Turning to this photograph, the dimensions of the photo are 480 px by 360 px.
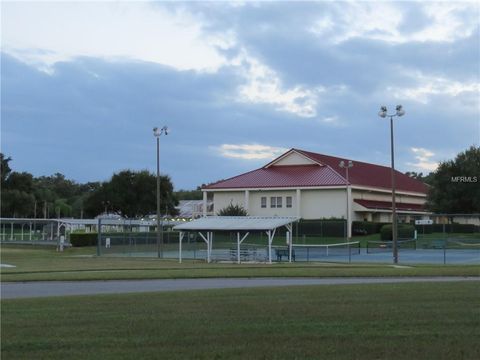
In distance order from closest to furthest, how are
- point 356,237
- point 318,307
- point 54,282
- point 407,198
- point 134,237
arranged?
point 318,307 < point 54,282 < point 134,237 < point 356,237 < point 407,198

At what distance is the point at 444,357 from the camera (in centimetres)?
745

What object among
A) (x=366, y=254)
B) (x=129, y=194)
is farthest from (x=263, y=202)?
(x=366, y=254)

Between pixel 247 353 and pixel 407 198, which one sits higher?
pixel 407 198

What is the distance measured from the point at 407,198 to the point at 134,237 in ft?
161

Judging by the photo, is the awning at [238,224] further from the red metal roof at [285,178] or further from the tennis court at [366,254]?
the red metal roof at [285,178]

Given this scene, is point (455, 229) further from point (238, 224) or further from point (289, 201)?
point (289, 201)

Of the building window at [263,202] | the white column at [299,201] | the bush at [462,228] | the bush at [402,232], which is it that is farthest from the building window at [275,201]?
the bush at [462,228]

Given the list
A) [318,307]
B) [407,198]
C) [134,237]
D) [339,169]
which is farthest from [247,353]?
[407,198]

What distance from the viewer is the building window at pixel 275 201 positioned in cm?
7731

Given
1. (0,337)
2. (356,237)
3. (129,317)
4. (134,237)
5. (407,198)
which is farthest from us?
(407,198)

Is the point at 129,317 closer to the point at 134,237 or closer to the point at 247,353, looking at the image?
the point at 247,353

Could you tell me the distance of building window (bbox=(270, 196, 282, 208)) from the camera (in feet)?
254

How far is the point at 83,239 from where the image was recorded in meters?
60.9

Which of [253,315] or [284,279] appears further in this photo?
[284,279]
